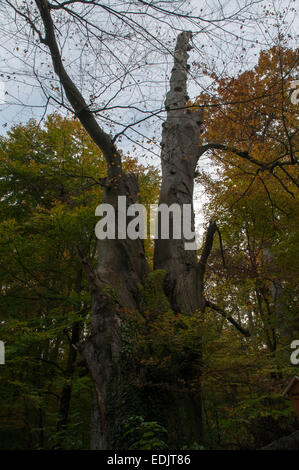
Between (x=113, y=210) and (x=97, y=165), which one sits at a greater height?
(x=97, y=165)

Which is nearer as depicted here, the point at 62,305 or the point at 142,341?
the point at 142,341

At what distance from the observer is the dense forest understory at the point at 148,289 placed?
3662 millimetres

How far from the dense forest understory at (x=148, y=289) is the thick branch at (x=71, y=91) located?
0.02m

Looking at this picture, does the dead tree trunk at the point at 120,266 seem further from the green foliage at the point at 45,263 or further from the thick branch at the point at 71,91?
the green foliage at the point at 45,263

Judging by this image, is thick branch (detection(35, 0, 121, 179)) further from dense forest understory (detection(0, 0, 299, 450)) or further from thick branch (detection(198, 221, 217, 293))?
thick branch (detection(198, 221, 217, 293))

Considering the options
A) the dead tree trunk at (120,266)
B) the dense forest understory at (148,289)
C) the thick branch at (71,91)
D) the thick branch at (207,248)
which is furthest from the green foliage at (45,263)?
the thick branch at (207,248)

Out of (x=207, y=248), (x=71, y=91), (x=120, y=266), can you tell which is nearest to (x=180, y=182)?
(x=207, y=248)

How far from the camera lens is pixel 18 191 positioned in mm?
7047

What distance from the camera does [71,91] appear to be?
4.27 m

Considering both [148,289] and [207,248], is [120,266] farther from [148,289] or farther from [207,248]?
[207,248]

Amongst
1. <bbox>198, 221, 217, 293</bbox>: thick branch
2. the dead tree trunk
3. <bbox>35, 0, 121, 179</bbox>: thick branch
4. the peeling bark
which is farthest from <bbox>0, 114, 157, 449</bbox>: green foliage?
<bbox>198, 221, 217, 293</bbox>: thick branch

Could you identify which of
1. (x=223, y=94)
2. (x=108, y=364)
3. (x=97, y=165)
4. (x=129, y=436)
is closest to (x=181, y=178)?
(x=223, y=94)
